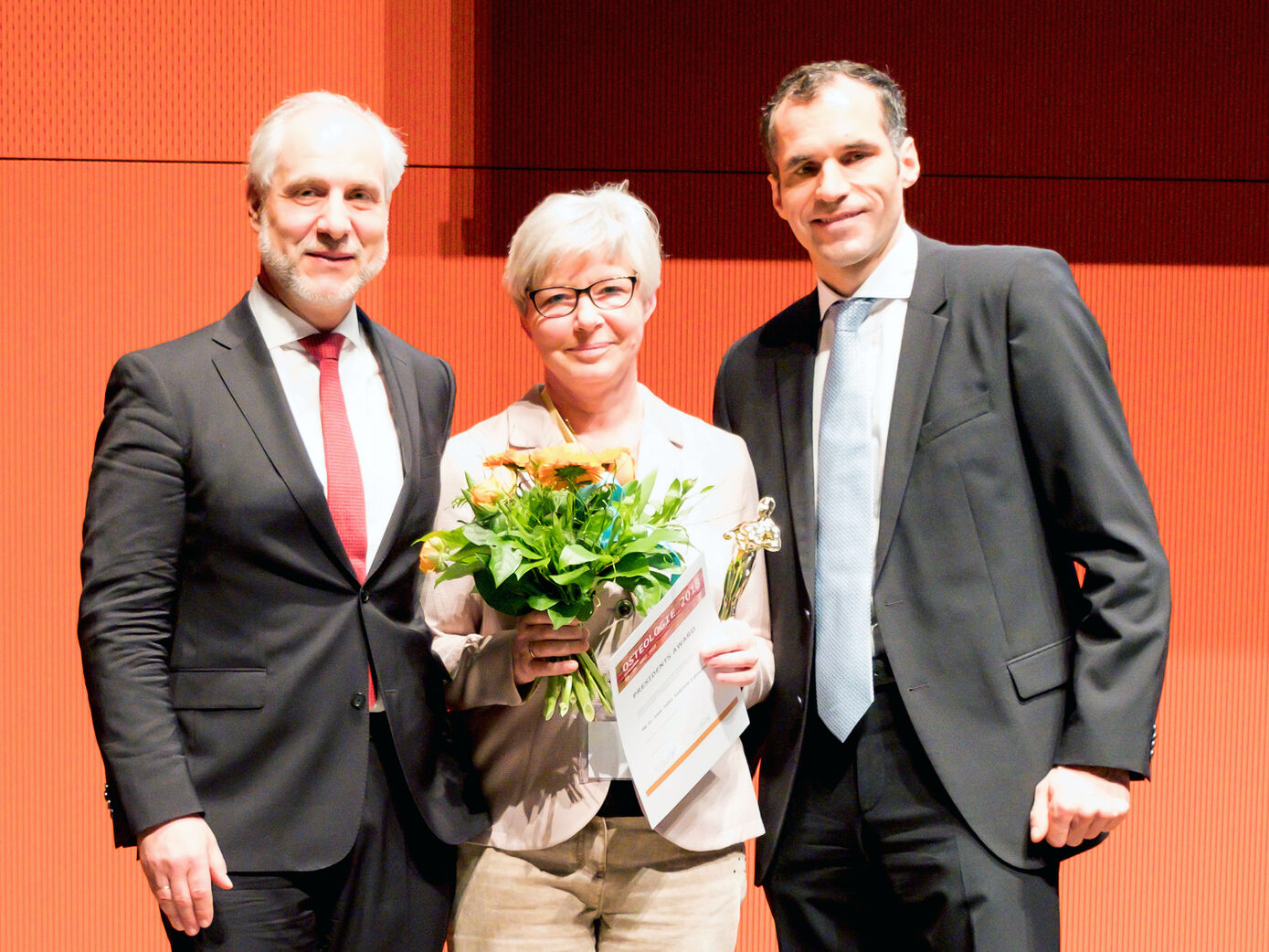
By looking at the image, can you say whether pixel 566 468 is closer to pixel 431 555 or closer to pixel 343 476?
pixel 431 555

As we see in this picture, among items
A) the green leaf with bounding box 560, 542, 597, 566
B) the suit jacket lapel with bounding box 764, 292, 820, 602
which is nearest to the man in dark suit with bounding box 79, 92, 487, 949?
the green leaf with bounding box 560, 542, 597, 566

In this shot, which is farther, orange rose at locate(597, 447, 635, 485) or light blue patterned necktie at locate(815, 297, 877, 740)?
light blue patterned necktie at locate(815, 297, 877, 740)

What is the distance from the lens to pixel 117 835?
167 cm

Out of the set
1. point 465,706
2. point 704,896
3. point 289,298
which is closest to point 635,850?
point 704,896

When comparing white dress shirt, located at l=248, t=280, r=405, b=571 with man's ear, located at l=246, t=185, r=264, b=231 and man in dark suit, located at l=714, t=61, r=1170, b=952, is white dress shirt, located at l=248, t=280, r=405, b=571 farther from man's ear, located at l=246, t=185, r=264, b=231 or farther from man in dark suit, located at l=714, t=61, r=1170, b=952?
man in dark suit, located at l=714, t=61, r=1170, b=952

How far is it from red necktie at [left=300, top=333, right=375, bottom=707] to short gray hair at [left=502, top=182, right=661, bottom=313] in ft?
1.08

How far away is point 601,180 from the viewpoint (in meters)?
2.90

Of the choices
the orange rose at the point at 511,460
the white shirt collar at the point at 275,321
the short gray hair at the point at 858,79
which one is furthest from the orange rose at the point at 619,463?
the short gray hair at the point at 858,79

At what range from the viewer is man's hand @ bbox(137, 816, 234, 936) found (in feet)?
5.23

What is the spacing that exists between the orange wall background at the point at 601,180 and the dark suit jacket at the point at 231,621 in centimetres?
124

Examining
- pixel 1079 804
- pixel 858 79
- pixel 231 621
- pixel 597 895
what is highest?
pixel 858 79

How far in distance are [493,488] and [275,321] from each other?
1.73 feet

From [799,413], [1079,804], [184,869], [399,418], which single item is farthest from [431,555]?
[1079,804]

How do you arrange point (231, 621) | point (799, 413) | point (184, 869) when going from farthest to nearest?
point (799, 413) → point (231, 621) → point (184, 869)
